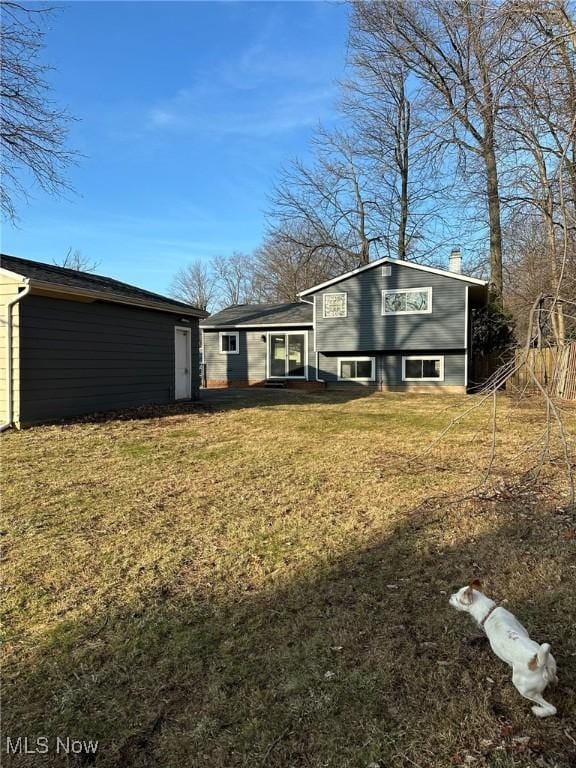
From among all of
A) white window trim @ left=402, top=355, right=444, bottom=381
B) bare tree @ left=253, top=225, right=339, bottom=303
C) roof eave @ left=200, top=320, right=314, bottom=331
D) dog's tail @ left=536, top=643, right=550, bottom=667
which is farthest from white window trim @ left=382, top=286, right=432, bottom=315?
dog's tail @ left=536, top=643, right=550, bottom=667

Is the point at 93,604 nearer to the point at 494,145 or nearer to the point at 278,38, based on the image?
the point at 278,38

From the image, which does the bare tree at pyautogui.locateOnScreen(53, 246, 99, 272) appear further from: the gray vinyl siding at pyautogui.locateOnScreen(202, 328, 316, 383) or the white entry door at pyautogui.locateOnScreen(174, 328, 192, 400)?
the white entry door at pyautogui.locateOnScreen(174, 328, 192, 400)

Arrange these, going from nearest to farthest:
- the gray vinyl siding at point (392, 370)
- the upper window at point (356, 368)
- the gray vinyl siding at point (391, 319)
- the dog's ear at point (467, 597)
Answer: the dog's ear at point (467, 597)
the gray vinyl siding at point (391, 319)
the gray vinyl siding at point (392, 370)
the upper window at point (356, 368)

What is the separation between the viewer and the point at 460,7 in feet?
15.7

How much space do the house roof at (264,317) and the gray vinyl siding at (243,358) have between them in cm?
35

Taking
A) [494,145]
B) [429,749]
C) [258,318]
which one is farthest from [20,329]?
[258,318]

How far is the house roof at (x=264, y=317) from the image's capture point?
18812 mm

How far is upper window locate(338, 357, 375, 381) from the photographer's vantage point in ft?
58.2

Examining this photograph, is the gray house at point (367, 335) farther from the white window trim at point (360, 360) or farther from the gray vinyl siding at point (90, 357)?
the gray vinyl siding at point (90, 357)

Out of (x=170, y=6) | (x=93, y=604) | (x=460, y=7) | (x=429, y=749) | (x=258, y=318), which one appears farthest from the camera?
(x=258, y=318)

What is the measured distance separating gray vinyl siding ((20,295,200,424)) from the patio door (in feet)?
23.7

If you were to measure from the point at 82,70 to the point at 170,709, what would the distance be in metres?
10.4

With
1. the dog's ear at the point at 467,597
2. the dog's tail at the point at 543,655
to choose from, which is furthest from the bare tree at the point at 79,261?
the dog's tail at the point at 543,655

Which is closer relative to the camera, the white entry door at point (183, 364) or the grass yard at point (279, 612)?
the grass yard at point (279, 612)
